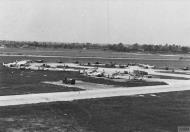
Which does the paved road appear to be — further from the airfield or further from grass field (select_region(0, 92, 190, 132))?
grass field (select_region(0, 92, 190, 132))

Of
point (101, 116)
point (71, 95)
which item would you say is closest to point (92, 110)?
point (101, 116)

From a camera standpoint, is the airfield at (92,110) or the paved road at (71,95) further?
the paved road at (71,95)

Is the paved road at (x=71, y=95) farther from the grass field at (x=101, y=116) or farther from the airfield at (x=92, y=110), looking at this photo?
the grass field at (x=101, y=116)

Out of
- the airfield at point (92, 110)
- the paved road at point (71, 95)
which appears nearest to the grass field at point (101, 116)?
the airfield at point (92, 110)

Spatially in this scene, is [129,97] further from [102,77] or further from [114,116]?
[102,77]

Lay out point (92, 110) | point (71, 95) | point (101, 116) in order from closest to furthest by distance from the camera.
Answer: point (101, 116) < point (92, 110) < point (71, 95)

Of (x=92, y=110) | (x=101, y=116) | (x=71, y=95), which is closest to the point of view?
(x=101, y=116)

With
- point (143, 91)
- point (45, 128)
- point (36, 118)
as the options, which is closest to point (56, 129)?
point (45, 128)

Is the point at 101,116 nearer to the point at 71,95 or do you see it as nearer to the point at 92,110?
the point at 92,110
